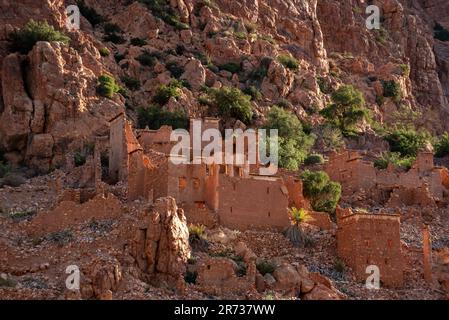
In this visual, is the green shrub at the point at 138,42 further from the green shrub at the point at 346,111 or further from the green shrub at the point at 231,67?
the green shrub at the point at 346,111

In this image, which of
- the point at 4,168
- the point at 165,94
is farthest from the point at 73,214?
the point at 165,94

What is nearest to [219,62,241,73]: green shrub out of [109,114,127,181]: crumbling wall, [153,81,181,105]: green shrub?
[153,81,181,105]: green shrub

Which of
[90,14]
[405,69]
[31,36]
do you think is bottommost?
[31,36]

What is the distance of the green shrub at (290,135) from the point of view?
5556 centimetres

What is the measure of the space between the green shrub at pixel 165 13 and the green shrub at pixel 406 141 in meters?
15.1

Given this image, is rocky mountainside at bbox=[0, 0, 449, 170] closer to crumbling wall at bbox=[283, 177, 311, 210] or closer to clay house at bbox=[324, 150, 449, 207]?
clay house at bbox=[324, 150, 449, 207]

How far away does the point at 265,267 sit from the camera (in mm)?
39812

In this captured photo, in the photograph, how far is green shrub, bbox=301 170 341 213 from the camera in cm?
4844

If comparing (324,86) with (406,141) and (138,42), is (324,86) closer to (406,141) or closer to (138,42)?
(406,141)

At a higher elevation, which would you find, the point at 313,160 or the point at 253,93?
the point at 253,93

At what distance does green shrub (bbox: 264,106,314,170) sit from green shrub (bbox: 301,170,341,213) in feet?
17.6

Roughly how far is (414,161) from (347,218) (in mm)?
15686

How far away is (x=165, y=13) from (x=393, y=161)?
1904 centimetres

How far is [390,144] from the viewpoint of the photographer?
64688 mm
